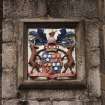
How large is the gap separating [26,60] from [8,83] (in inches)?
16.8

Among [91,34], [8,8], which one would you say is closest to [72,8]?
[91,34]

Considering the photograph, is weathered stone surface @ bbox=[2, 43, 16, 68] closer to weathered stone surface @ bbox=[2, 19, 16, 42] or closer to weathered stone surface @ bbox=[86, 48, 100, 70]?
weathered stone surface @ bbox=[2, 19, 16, 42]

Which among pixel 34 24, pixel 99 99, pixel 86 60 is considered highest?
pixel 34 24

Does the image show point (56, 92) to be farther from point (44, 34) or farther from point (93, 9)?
point (93, 9)

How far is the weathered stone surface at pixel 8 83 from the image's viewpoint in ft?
22.4

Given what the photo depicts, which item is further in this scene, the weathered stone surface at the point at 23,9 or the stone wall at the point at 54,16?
the weathered stone surface at the point at 23,9

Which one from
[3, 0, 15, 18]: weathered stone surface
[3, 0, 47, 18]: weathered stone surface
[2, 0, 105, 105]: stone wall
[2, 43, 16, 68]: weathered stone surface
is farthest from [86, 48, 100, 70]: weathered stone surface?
[3, 0, 15, 18]: weathered stone surface

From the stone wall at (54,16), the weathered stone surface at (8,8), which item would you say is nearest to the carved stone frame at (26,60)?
the stone wall at (54,16)

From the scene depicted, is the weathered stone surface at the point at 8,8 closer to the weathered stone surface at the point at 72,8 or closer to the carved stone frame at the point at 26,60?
the carved stone frame at the point at 26,60

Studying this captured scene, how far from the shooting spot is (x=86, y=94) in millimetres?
6820

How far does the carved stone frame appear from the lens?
681 centimetres

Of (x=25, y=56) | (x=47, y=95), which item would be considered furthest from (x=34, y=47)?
(x=47, y=95)

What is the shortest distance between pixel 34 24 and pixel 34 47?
35 centimetres

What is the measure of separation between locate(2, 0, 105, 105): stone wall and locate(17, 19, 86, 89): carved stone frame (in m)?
0.06
